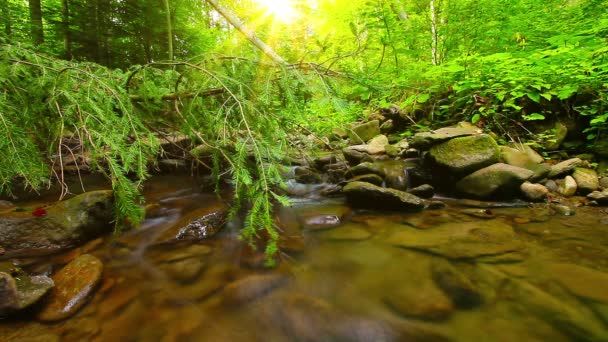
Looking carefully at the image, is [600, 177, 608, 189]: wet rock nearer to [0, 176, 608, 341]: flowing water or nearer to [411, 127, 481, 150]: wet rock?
[0, 176, 608, 341]: flowing water

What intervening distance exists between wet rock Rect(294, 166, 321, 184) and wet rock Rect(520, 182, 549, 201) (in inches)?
123

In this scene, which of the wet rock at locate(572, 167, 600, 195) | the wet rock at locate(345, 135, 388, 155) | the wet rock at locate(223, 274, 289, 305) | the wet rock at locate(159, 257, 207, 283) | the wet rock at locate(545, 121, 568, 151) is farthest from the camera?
the wet rock at locate(345, 135, 388, 155)

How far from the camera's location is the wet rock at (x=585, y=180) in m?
3.75

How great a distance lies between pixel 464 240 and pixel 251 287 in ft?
7.16

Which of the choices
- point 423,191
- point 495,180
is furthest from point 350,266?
point 495,180

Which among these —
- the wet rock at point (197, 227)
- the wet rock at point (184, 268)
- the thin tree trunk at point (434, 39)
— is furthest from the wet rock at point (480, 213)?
the thin tree trunk at point (434, 39)

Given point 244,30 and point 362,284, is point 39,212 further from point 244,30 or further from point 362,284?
point 244,30

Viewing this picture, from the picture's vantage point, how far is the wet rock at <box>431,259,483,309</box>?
211cm

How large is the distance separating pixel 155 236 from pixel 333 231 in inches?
78.9

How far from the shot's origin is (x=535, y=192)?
3.77 meters

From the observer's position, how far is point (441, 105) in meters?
6.52

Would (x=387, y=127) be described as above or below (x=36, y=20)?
below

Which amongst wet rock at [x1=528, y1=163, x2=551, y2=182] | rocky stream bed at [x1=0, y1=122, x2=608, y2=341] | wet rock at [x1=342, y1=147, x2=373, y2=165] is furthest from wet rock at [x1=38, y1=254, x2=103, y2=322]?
wet rock at [x1=528, y1=163, x2=551, y2=182]

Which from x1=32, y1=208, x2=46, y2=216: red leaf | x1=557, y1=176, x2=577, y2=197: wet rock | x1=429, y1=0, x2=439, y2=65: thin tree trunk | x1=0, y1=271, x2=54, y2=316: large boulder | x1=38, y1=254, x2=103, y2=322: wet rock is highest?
x1=429, y1=0, x2=439, y2=65: thin tree trunk
